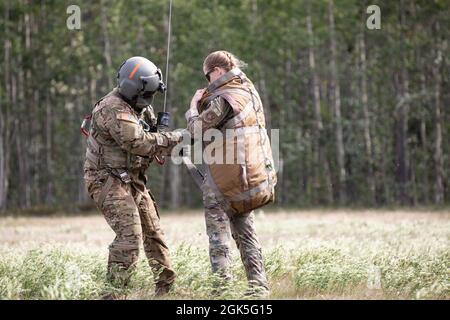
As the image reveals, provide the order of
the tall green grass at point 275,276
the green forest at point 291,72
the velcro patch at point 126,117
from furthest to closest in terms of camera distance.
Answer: the green forest at point 291,72
the velcro patch at point 126,117
the tall green grass at point 275,276

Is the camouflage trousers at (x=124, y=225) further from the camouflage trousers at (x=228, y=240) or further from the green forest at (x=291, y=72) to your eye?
the green forest at (x=291, y=72)

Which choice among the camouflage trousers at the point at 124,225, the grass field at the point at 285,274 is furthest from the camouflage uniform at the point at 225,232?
the camouflage trousers at the point at 124,225

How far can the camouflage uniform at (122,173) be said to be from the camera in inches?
322

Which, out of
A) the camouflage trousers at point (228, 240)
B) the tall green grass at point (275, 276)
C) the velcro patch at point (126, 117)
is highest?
the velcro patch at point (126, 117)

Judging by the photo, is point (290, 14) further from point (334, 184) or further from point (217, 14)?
point (334, 184)

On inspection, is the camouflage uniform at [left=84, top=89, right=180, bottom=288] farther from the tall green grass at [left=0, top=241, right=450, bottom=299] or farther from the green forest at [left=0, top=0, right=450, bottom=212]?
the green forest at [left=0, top=0, right=450, bottom=212]

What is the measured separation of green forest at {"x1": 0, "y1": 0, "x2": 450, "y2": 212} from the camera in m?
36.6

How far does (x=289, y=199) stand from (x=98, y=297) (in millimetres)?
35789

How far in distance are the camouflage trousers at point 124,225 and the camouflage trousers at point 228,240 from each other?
2.15 feet

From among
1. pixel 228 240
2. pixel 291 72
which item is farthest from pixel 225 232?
pixel 291 72

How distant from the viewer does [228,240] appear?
8.27 metres

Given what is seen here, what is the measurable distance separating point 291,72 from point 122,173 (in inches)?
1397

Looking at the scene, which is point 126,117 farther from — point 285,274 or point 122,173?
point 285,274

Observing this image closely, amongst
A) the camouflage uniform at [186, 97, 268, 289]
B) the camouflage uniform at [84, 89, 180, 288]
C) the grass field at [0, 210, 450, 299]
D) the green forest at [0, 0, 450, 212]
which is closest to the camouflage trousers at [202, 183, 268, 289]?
the camouflage uniform at [186, 97, 268, 289]
